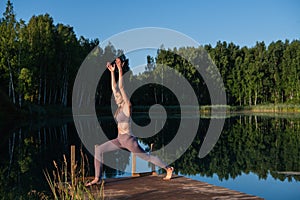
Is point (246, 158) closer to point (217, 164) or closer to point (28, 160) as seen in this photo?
point (217, 164)

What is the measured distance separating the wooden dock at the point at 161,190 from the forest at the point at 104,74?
49.9 ft

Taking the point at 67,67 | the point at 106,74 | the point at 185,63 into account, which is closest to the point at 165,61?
the point at 185,63


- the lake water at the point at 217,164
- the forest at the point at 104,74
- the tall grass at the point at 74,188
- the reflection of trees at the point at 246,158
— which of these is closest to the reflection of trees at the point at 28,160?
the lake water at the point at 217,164

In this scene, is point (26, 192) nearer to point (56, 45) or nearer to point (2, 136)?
point (2, 136)

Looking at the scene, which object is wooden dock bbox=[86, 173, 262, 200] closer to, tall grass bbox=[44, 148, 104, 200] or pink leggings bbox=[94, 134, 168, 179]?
tall grass bbox=[44, 148, 104, 200]

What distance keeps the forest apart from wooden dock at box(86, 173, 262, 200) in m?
15.2

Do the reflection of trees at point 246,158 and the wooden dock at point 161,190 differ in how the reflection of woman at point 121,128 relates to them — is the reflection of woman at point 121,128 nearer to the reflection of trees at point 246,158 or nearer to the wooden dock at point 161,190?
the wooden dock at point 161,190

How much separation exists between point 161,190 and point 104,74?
44880 millimetres

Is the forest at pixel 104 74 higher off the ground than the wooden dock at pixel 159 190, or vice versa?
the forest at pixel 104 74

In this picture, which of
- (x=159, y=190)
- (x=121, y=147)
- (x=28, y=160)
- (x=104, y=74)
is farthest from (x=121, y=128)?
(x=104, y=74)

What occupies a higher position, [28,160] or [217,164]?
[28,160]

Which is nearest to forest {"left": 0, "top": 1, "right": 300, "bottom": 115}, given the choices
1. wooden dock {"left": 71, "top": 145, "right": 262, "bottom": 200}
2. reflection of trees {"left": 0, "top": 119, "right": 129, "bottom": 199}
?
reflection of trees {"left": 0, "top": 119, "right": 129, "bottom": 199}

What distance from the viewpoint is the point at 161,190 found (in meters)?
6.60

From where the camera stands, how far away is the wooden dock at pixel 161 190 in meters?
6.10
